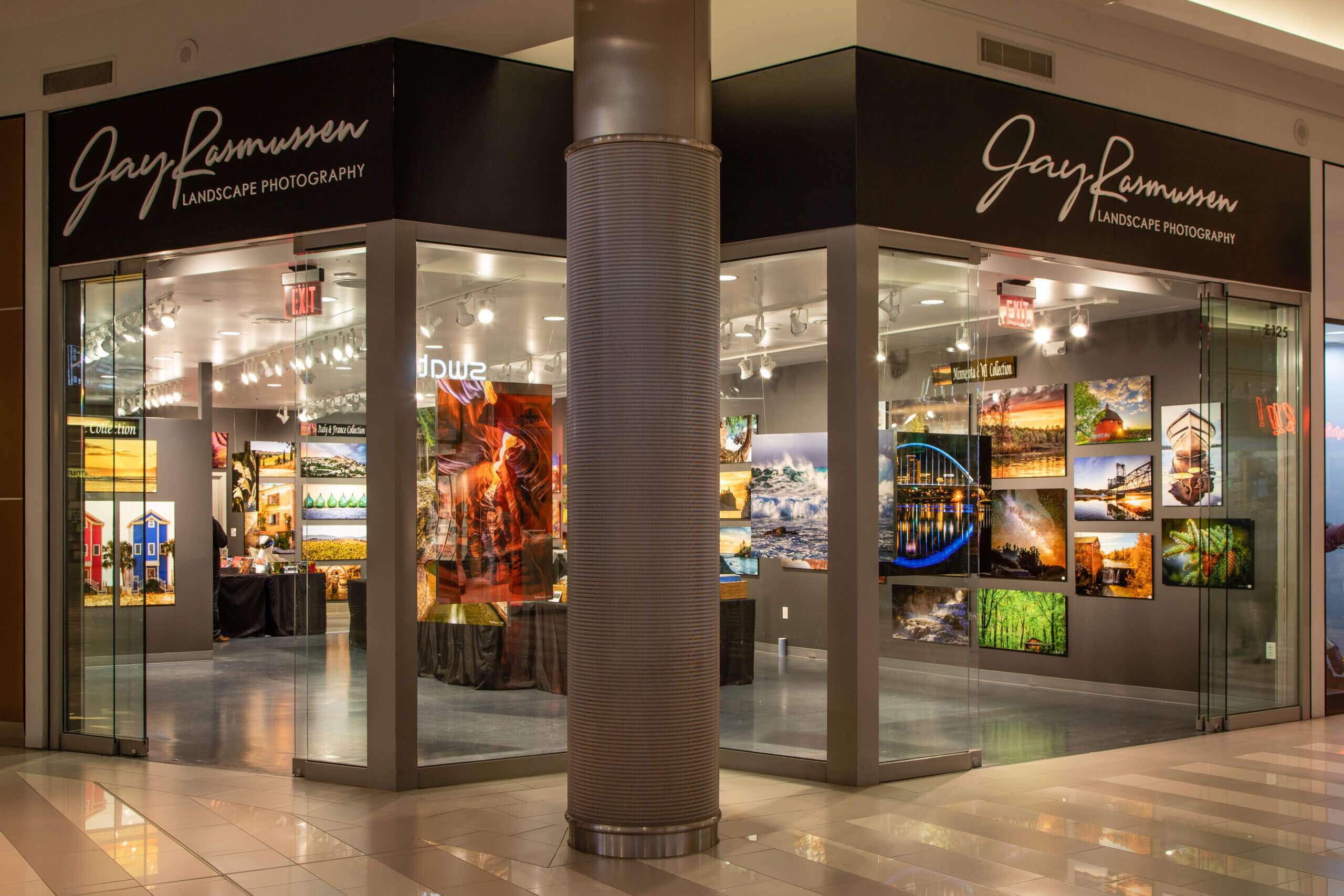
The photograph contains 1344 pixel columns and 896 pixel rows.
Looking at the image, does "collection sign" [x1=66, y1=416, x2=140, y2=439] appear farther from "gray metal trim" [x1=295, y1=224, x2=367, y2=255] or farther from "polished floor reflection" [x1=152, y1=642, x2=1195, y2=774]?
"polished floor reflection" [x1=152, y1=642, x2=1195, y2=774]

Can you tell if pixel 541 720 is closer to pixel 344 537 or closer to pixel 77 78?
pixel 344 537

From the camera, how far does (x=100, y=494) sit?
296 inches

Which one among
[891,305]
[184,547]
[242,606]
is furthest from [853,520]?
[242,606]

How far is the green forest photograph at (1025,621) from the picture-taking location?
10812mm

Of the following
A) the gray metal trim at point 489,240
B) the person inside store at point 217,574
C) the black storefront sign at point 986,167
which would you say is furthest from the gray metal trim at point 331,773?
the person inside store at point 217,574

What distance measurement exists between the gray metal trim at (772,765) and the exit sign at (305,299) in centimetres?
344

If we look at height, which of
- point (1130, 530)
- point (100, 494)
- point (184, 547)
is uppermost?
point (100, 494)

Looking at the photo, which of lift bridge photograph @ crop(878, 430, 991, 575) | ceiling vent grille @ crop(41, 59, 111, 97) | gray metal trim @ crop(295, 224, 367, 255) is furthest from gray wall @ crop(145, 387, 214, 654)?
lift bridge photograph @ crop(878, 430, 991, 575)

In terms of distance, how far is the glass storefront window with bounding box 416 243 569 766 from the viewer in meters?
6.50

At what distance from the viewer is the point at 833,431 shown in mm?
6496

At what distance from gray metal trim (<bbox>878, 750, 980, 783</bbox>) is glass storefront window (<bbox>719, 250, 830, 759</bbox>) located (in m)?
0.38

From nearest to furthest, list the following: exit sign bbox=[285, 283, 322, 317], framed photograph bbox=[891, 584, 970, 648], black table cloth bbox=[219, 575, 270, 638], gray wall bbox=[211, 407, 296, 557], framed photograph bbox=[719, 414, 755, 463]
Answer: framed photograph bbox=[891, 584, 970, 648], exit sign bbox=[285, 283, 322, 317], framed photograph bbox=[719, 414, 755, 463], black table cloth bbox=[219, 575, 270, 638], gray wall bbox=[211, 407, 296, 557]

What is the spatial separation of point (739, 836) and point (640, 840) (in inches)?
21.1

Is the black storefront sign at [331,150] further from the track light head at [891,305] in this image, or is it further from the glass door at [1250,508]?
the glass door at [1250,508]
